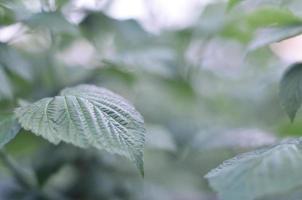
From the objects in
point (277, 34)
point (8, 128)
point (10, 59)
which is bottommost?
point (8, 128)

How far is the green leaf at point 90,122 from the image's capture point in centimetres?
68

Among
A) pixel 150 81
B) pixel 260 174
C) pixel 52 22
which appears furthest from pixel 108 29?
pixel 260 174

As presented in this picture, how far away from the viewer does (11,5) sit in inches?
37.6

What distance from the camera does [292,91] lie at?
2.62ft

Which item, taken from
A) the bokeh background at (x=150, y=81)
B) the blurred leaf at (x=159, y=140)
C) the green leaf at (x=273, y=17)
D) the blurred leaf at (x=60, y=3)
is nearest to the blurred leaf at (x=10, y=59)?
the bokeh background at (x=150, y=81)

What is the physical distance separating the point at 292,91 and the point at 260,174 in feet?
0.70

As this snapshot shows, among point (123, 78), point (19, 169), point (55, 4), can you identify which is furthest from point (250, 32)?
point (19, 169)

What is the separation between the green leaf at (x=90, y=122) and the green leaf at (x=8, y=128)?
0.07ft

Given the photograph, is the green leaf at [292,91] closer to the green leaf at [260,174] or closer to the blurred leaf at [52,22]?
the green leaf at [260,174]

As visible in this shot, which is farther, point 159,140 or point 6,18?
point 159,140

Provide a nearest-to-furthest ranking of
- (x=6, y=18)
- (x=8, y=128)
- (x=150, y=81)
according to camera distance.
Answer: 1. (x=8, y=128)
2. (x=6, y=18)
3. (x=150, y=81)

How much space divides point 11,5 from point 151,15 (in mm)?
766

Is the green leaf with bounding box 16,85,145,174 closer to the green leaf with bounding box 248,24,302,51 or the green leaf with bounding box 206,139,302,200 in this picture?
the green leaf with bounding box 206,139,302,200

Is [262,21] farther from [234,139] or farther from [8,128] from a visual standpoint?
[8,128]
